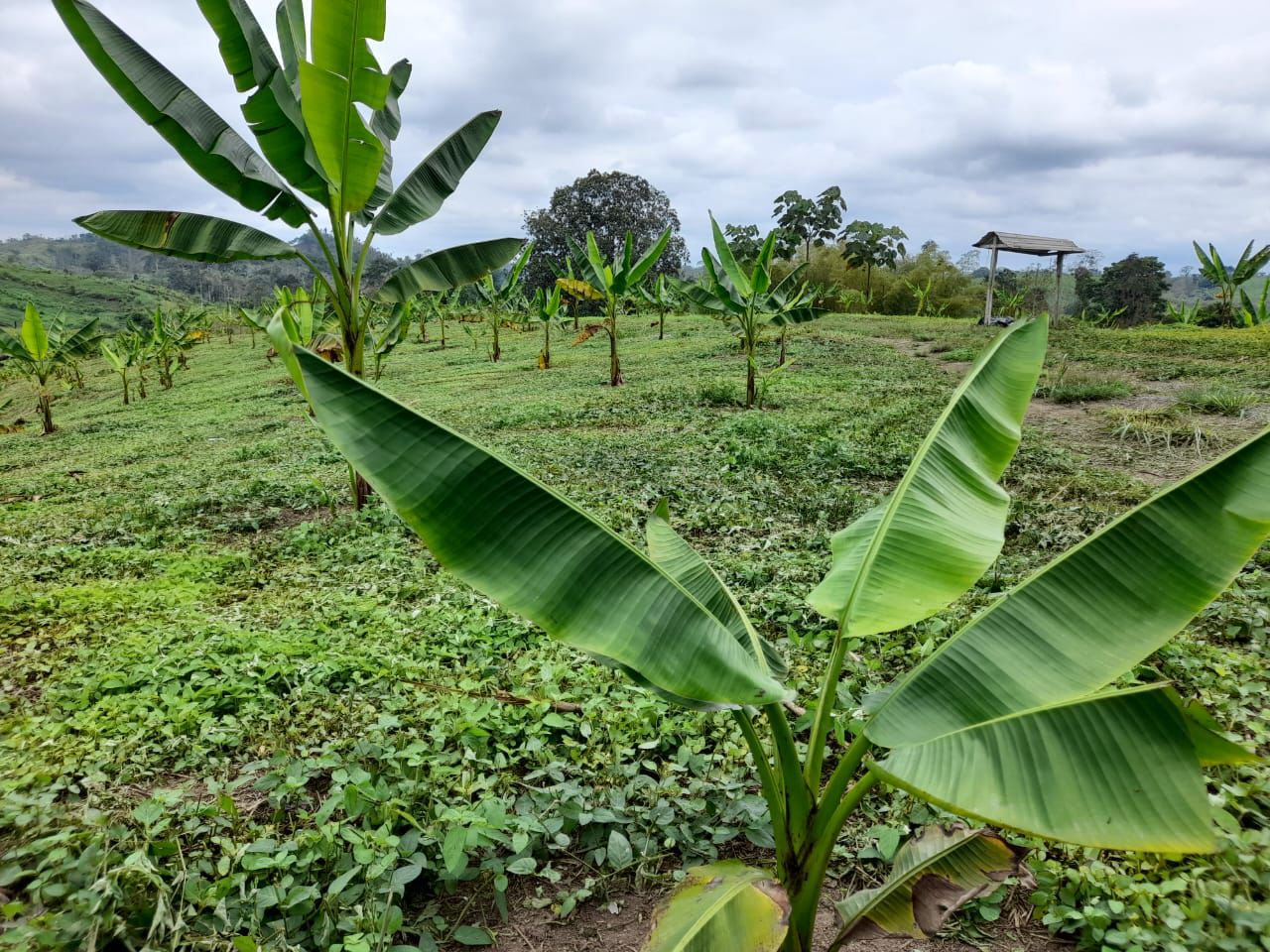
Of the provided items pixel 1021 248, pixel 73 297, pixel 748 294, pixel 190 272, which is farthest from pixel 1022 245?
pixel 190 272

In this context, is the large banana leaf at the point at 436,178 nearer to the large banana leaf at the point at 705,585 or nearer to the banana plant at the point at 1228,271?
the large banana leaf at the point at 705,585

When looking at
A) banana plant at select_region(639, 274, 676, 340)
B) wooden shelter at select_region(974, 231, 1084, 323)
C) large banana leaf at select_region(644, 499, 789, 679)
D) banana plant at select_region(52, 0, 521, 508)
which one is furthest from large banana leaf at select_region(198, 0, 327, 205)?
wooden shelter at select_region(974, 231, 1084, 323)

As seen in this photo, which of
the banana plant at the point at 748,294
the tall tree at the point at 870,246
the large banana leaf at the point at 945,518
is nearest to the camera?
the large banana leaf at the point at 945,518

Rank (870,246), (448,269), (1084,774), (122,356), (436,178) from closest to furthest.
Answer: (1084,774) → (436,178) → (448,269) → (122,356) → (870,246)

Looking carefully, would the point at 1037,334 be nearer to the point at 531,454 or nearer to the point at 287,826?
the point at 287,826

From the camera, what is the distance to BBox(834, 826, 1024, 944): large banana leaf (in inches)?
60.6

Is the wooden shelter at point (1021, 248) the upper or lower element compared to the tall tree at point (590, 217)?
lower

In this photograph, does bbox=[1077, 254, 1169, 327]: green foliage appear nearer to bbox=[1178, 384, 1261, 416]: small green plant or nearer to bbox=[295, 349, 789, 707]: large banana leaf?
bbox=[1178, 384, 1261, 416]: small green plant

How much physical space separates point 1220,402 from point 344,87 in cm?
993

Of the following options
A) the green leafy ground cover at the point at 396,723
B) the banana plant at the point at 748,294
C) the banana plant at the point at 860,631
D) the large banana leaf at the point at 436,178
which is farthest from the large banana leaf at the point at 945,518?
the banana plant at the point at 748,294

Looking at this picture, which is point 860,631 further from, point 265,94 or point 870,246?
point 870,246

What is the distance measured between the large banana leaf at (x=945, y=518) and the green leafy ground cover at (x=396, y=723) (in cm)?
93

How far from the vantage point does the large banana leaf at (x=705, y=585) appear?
75.9 inches

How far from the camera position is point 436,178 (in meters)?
5.58
